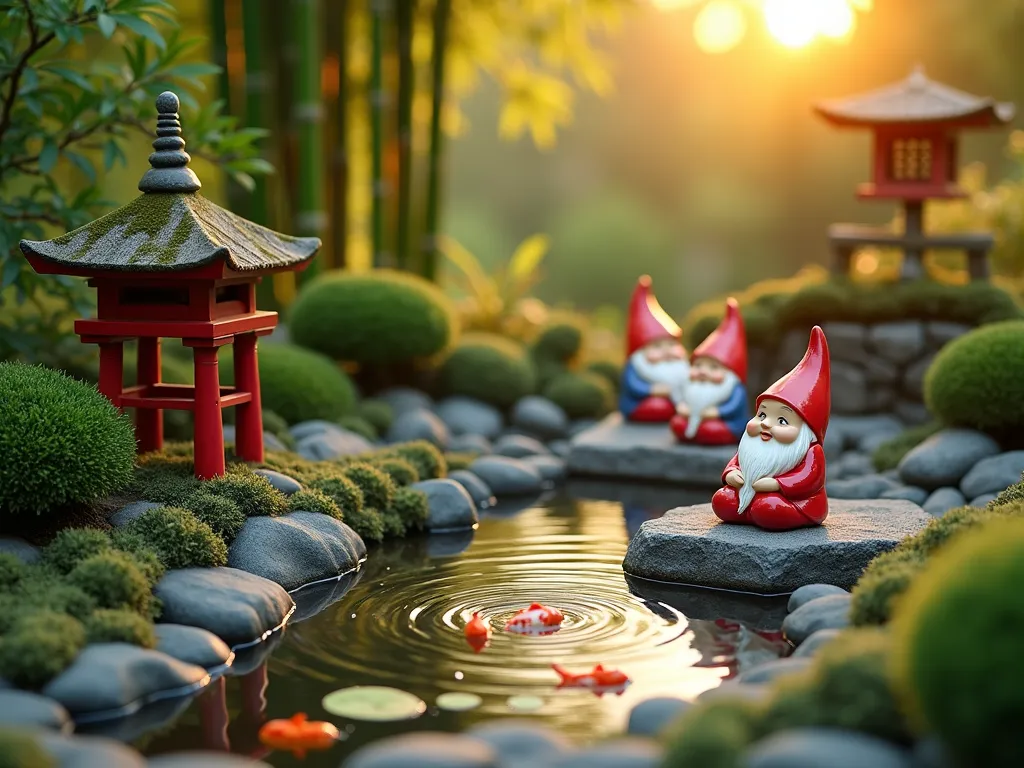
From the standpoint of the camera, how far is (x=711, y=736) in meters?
4.34

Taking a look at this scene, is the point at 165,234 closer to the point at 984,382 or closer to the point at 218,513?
the point at 218,513

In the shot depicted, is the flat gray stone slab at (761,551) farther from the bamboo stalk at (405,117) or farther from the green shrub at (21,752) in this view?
the bamboo stalk at (405,117)

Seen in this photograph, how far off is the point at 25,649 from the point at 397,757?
182 cm

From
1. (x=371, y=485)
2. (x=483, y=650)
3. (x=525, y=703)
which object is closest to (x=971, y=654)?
(x=525, y=703)

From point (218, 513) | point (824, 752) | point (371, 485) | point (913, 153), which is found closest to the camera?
point (824, 752)

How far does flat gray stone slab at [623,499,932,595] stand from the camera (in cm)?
723

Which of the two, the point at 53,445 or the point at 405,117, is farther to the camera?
the point at 405,117

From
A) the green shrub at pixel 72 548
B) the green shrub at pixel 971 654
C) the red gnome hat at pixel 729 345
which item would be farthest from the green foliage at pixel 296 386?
the green shrub at pixel 971 654

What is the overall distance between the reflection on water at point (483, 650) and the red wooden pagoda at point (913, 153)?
5.15m

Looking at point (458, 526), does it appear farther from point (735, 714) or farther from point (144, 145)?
point (144, 145)

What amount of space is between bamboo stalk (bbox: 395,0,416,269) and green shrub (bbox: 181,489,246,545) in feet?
22.6

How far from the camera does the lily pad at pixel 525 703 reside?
5547 millimetres

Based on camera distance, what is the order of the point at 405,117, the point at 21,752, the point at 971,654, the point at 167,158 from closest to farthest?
the point at 971,654 < the point at 21,752 < the point at 167,158 < the point at 405,117

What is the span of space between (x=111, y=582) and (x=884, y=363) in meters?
7.65
